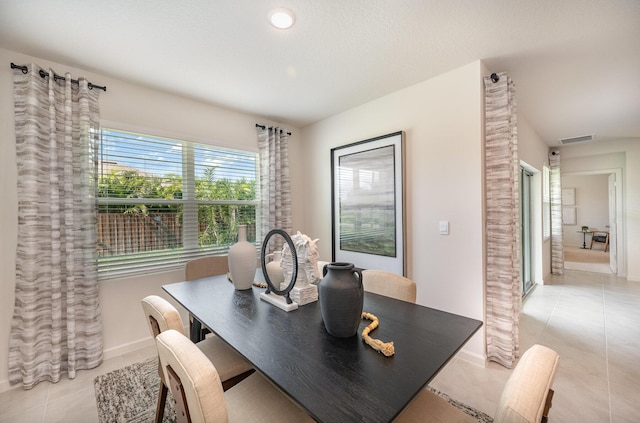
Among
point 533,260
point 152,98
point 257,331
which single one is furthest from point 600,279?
point 152,98

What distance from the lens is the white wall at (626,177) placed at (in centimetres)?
445

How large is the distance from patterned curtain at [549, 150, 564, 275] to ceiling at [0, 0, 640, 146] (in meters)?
2.61

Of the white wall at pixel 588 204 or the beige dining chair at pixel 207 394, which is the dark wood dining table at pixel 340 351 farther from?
the white wall at pixel 588 204

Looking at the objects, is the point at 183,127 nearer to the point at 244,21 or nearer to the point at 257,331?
the point at 244,21

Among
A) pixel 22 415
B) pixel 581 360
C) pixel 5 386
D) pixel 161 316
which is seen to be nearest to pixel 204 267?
pixel 161 316

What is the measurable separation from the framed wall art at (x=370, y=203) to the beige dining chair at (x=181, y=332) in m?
1.73

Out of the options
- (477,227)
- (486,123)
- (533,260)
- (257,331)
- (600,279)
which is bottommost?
(600,279)

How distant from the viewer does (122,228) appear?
242 cm

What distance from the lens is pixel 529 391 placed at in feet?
2.22

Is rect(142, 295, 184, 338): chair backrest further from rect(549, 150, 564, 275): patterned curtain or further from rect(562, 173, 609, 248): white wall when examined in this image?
rect(562, 173, 609, 248): white wall

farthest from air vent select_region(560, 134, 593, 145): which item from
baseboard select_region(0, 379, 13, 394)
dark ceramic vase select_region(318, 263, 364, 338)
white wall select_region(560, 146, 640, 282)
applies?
baseboard select_region(0, 379, 13, 394)

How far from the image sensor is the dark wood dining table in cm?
77

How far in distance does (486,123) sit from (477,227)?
865 mm

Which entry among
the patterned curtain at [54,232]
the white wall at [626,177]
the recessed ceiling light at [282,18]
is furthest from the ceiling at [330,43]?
the white wall at [626,177]
